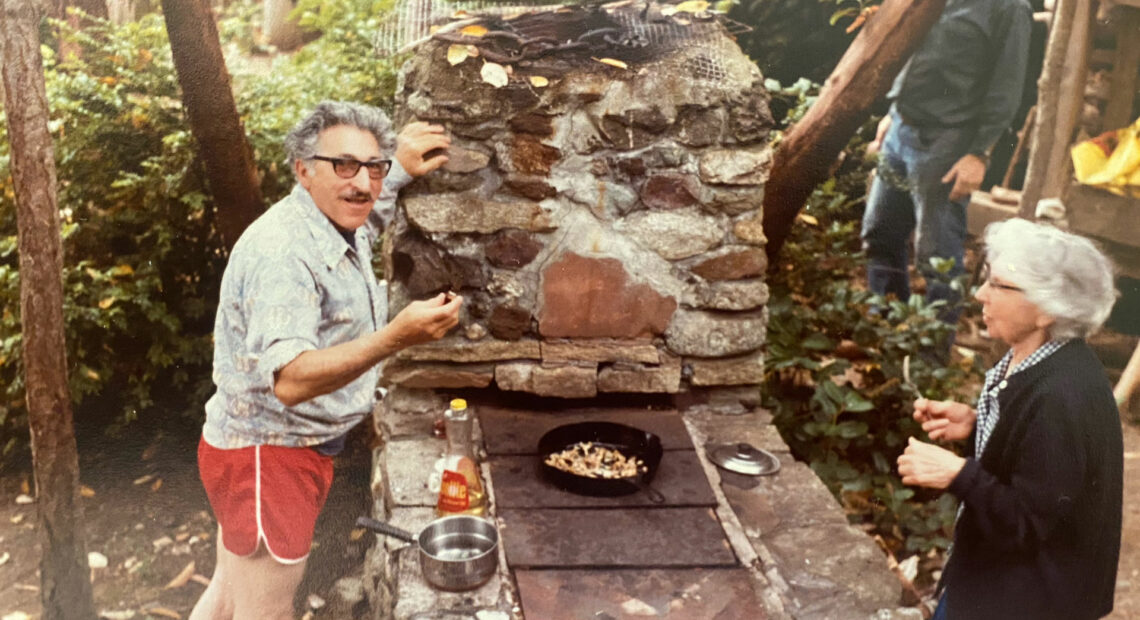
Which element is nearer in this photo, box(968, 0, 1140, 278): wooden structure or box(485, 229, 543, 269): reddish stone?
box(968, 0, 1140, 278): wooden structure

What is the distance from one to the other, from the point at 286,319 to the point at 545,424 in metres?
1.11

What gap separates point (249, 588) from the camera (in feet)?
8.03

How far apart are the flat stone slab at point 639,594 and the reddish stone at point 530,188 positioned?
1.20 meters

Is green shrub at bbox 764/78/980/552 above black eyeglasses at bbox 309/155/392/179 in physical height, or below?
below

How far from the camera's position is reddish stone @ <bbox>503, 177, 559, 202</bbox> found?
2803mm

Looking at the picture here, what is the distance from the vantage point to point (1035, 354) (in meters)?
1.95

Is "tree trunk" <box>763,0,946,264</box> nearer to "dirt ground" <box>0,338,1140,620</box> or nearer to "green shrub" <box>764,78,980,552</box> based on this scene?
"green shrub" <box>764,78,980,552</box>

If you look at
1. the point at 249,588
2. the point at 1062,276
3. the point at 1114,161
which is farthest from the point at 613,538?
the point at 1114,161

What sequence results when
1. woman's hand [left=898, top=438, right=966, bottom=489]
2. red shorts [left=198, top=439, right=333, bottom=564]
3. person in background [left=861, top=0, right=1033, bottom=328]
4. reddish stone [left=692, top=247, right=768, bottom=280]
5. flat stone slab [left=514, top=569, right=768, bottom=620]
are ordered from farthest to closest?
person in background [left=861, top=0, right=1033, bottom=328] < reddish stone [left=692, top=247, right=768, bottom=280] < red shorts [left=198, top=439, right=333, bottom=564] < flat stone slab [left=514, top=569, right=768, bottom=620] < woman's hand [left=898, top=438, right=966, bottom=489]

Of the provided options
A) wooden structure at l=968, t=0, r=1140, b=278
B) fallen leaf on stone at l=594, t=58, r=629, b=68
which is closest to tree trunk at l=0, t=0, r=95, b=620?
fallen leaf on stone at l=594, t=58, r=629, b=68

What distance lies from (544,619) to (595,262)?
1.23m

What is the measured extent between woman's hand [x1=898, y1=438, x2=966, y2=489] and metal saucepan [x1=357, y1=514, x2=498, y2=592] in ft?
3.42

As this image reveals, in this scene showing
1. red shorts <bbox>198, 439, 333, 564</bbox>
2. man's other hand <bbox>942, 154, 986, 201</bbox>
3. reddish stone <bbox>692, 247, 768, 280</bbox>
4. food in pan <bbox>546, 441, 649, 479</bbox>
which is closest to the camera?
red shorts <bbox>198, 439, 333, 564</bbox>

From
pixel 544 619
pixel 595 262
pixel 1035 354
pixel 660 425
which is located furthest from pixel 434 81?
pixel 1035 354
